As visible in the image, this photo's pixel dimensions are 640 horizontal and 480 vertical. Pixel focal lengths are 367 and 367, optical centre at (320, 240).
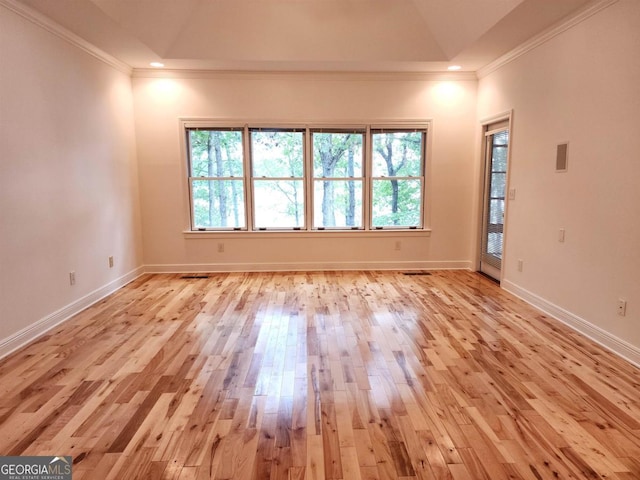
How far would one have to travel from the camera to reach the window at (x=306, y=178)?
534 cm

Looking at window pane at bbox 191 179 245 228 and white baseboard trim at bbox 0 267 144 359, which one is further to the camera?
window pane at bbox 191 179 245 228

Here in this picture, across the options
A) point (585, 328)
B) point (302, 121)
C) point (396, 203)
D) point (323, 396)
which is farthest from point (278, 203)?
point (585, 328)

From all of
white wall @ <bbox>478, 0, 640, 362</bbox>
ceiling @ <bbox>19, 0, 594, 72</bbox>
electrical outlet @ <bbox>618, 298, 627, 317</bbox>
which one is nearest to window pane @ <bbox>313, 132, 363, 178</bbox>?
ceiling @ <bbox>19, 0, 594, 72</bbox>

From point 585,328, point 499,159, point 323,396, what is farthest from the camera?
point 499,159

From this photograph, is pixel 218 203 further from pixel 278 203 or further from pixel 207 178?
pixel 278 203

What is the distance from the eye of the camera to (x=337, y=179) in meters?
5.45

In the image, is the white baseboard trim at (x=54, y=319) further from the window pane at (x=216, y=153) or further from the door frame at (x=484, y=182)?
the door frame at (x=484, y=182)

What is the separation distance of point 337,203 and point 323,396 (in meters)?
3.57

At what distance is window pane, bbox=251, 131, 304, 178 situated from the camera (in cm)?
534

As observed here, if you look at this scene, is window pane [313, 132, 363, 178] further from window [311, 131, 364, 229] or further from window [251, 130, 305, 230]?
window [251, 130, 305, 230]

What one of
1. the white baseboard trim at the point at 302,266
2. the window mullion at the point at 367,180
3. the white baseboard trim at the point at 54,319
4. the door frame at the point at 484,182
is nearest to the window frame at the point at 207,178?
the white baseboard trim at the point at 302,266

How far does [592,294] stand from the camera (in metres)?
3.13

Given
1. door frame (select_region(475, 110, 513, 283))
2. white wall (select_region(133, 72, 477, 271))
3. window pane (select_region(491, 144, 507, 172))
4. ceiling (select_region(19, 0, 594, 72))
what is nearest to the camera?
ceiling (select_region(19, 0, 594, 72))

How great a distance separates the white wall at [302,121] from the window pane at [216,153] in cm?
21
